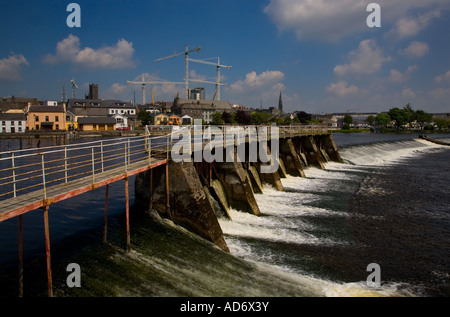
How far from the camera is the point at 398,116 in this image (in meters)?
163

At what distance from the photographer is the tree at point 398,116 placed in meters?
163

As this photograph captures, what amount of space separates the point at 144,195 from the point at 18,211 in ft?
28.8

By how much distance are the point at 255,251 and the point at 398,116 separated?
175 m

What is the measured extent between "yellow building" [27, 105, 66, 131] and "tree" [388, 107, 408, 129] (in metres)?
157

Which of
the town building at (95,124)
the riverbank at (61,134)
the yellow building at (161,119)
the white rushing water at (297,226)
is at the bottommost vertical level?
the white rushing water at (297,226)

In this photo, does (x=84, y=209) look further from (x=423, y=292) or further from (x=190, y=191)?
(x=423, y=292)

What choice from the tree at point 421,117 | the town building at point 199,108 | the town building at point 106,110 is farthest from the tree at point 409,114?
the town building at point 106,110

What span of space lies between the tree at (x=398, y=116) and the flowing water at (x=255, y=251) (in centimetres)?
15868

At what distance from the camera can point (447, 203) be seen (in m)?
25.5

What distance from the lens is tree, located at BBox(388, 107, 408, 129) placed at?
16300cm

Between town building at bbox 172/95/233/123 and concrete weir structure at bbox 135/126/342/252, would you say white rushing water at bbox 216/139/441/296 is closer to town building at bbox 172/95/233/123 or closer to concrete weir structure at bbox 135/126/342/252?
concrete weir structure at bbox 135/126/342/252

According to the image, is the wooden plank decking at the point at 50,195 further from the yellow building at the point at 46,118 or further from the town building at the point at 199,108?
the town building at the point at 199,108

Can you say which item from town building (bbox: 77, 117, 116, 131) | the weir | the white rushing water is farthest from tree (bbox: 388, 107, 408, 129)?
the weir

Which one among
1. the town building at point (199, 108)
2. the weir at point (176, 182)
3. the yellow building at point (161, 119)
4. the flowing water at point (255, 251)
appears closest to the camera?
the weir at point (176, 182)
